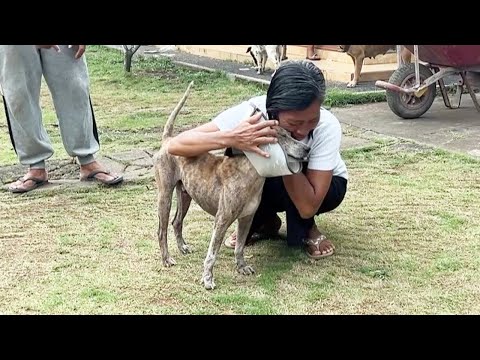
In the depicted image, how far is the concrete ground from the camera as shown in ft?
17.0

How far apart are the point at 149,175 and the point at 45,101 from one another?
3.84 metres

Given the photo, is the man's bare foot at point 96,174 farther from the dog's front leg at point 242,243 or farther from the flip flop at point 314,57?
the flip flop at point 314,57

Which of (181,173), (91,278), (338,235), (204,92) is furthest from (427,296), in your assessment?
(204,92)

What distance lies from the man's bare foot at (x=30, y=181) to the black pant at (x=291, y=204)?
6.20ft

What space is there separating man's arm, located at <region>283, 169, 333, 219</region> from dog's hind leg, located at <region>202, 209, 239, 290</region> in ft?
0.99

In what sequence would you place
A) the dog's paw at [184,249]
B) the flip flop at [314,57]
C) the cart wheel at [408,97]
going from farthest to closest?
the flip flop at [314,57] < the cart wheel at [408,97] < the dog's paw at [184,249]

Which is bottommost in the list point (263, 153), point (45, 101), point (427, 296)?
point (45, 101)

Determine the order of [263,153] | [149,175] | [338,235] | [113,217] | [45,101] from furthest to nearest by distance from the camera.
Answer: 1. [45,101]
2. [149,175]
3. [113,217]
4. [338,235]
5. [263,153]

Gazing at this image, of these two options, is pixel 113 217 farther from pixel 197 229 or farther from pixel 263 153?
pixel 263 153

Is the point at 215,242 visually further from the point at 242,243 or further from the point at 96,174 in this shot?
the point at 96,174

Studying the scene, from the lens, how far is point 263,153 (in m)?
2.96

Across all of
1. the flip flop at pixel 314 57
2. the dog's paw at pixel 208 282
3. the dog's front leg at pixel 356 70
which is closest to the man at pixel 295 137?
the dog's paw at pixel 208 282

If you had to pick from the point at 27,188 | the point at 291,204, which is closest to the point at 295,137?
the point at 291,204

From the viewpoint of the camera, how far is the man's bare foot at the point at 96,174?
4.86 meters
